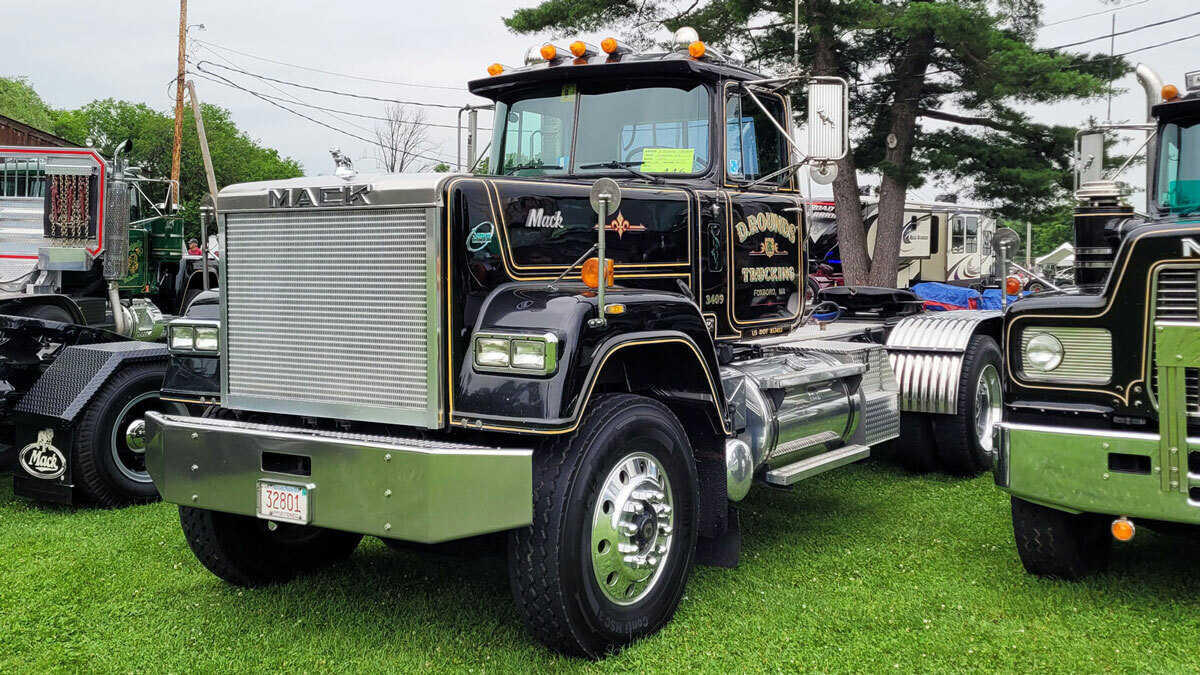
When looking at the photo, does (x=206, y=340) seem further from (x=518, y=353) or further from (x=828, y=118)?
(x=828, y=118)

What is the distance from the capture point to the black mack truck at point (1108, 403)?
4312 millimetres

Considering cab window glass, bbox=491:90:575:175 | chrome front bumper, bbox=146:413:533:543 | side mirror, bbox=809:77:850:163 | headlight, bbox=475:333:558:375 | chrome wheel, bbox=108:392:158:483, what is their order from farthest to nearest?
chrome wheel, bbox=108:392:158:483, cab window glass, bbox=491:90:575:175, side mirror, bbox=809:77:850:163, headlight, bbox=475:333:558:375, chrome front bumper, bbox=146:413:533:543

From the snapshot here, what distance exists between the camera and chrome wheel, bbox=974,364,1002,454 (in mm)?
7859

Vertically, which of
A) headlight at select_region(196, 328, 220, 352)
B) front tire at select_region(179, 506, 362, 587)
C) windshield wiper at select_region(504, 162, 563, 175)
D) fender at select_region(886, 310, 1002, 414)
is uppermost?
windshield wiper at select_region(504, 162, 563, 175)

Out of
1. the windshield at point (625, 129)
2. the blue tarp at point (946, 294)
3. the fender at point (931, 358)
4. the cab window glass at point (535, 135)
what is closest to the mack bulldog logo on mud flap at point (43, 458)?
the cab window glass at point (535, 135)

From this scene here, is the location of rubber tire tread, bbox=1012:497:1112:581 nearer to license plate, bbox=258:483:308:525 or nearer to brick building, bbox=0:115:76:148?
license plate, bbox=258:483:308:525

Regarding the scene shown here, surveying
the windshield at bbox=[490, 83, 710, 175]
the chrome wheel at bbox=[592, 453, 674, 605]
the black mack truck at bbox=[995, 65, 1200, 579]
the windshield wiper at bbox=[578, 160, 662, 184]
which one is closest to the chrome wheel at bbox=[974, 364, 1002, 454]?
the black mack truck at bbox=[995, 65, 1200, 579]

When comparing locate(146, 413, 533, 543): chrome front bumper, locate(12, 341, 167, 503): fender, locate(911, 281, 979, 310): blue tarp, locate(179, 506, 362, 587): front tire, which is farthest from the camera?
locate(911, 281, 979, 310): blue tarp

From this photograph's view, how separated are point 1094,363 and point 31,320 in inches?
260

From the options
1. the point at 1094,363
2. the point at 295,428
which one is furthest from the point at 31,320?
the point at 1094,363

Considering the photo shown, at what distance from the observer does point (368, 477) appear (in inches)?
152

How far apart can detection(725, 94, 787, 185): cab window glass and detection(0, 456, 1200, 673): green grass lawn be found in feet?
7.03

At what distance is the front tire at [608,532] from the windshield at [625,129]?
5.04ft

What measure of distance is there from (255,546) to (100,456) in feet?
6.84
